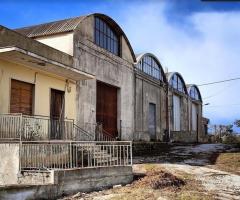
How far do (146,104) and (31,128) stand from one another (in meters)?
15.7

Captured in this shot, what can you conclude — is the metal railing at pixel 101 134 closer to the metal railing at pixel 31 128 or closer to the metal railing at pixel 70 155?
the metal railing at pixel 31 128

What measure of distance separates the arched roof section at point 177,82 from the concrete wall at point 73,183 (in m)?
22.4

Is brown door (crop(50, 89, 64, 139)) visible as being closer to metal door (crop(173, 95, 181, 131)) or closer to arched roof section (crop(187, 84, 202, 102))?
metal door (crop(173, 95, 181, 131))

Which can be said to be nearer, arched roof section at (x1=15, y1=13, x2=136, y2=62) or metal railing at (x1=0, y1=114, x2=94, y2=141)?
metal railing at (x1=0, y1=114, x2=94, y2=141)

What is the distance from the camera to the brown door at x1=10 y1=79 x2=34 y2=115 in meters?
14.2

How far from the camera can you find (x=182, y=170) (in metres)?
16.7

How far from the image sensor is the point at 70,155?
1190 cm

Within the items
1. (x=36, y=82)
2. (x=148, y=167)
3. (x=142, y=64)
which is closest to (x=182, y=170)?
(x=148, y=167)

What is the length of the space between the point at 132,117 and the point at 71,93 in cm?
830

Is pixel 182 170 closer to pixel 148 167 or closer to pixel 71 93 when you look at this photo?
pixel 148 167

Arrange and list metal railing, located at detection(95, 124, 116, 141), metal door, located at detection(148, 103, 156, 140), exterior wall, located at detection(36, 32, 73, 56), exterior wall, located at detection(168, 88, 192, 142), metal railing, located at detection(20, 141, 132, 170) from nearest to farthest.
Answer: metal railing, located at detection(20, 141, 132, 170) < exterior wall, located at detection(36, 32, 73, 56) < metal railing, located at detection(95, 124, 116, 141) < metal door, located at detection(148, 103, 156, 140) < exterior wall, located at detection(168, 88, 192, 142)

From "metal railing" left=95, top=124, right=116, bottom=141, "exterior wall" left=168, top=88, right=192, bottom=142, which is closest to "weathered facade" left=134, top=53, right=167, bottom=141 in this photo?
"exterior wall" left=168, top=88, right=192, bottom=142

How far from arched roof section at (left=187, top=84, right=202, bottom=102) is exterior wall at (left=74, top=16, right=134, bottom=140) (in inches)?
726

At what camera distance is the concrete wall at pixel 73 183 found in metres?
9.63
